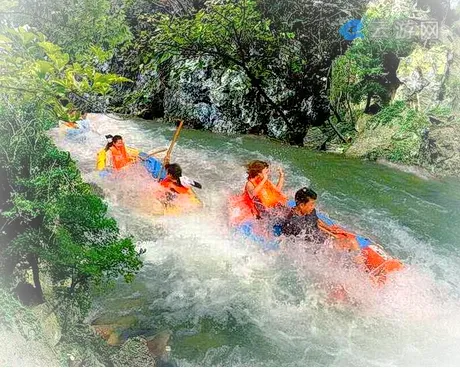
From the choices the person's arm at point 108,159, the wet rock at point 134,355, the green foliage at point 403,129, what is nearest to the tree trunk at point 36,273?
the wet rock at point 134,355

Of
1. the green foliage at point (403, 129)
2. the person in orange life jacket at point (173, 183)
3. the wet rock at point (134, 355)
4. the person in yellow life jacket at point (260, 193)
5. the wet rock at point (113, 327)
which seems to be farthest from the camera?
the green foliage at point (403, 129)

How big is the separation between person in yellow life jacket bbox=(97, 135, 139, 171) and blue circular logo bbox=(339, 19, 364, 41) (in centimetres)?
777

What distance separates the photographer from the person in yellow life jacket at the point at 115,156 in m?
7.50

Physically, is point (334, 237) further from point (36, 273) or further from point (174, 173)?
point (36, 273)

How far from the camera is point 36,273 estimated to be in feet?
9.49

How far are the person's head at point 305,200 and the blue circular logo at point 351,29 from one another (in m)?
8.50

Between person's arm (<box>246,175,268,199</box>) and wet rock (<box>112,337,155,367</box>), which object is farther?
person's arm (<box>246,175,268,199</box>)

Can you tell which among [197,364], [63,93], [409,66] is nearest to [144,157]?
[197,364]

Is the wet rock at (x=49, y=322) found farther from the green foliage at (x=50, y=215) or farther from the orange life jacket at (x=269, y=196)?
the orange life jacket at (x=269, y=196)

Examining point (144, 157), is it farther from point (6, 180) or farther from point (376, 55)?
point (376, 55)

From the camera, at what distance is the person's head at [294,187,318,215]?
4.97 m

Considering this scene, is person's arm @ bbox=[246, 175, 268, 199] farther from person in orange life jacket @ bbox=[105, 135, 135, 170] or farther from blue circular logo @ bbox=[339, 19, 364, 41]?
blue circular logo @ bbox=[339, 19, 364, 41]

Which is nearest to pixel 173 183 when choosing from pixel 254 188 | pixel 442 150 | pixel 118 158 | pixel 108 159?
pixel 254 188

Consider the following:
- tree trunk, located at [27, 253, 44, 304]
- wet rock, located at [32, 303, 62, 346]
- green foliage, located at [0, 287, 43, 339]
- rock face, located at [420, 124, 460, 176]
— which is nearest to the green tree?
tree trunk, located at [27, 253, 44, 304]
